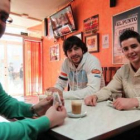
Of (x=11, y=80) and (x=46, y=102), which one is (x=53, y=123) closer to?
(x=46, y=102)

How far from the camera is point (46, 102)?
3.28 feet

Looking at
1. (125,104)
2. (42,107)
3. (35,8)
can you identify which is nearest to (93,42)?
(35,8)

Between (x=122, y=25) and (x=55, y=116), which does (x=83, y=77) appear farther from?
(x=122, y=25)

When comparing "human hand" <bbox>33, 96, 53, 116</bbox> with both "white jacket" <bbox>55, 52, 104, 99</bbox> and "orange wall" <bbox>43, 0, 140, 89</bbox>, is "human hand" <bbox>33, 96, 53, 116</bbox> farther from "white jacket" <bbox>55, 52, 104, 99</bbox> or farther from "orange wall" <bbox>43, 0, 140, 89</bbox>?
"orange wall" <bbox>43, 0, 140, 89</bbox>

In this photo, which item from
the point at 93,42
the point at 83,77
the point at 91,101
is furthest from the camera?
the point at 93,42

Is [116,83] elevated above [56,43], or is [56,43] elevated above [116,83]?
[56,43]

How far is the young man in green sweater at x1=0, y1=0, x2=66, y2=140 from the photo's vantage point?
1.93 ft

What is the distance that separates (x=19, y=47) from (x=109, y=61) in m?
5.07

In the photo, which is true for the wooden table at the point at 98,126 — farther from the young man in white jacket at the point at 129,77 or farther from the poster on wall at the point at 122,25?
the poster on wall at the point at 122,25

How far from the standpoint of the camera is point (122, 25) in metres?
2.51

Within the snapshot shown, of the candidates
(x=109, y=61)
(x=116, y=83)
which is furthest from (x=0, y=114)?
(x=109, y=61)

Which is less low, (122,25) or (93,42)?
(122,25)

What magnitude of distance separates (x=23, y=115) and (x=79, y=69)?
1.00m

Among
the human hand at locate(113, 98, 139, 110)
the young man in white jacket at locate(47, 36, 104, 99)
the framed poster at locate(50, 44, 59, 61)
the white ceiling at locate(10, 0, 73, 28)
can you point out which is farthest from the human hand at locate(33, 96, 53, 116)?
the framed poster at locate(50, 44, 59, 61)
